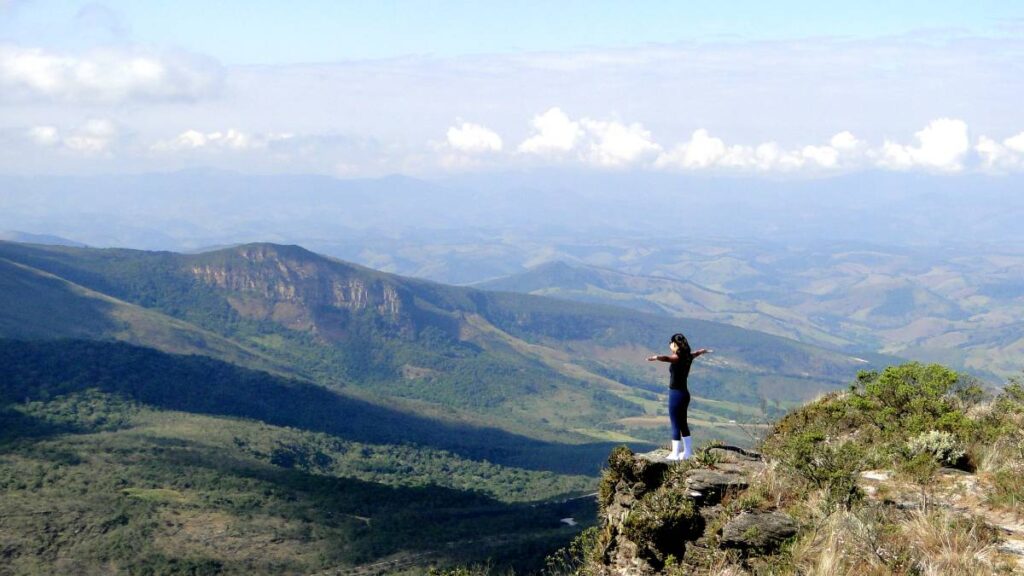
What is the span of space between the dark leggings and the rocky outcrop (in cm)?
113

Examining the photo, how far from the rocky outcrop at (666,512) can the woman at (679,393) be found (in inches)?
36.5

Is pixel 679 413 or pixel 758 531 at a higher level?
pixel 679 413

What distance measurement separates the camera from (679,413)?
65.0ft

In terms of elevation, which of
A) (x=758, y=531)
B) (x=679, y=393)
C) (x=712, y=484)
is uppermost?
(x=679, y=393)

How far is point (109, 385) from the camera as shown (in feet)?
627

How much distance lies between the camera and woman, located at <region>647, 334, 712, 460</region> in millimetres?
19531

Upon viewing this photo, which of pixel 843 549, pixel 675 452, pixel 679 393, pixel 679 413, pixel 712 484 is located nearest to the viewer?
pixel 843 549

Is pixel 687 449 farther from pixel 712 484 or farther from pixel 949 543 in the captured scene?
pixel 949 543

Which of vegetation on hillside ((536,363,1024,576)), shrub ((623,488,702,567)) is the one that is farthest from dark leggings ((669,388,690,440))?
shrub ((623,488,702,567))

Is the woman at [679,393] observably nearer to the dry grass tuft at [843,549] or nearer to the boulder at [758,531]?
the boulder at [758,531]

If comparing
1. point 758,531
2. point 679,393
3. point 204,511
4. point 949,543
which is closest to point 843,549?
point 758,531

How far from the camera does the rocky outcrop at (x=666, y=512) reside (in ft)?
49.3

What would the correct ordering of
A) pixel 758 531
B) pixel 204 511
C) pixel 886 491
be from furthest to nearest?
pixel 204 511 < pixel 886 491 < pixel 758 531

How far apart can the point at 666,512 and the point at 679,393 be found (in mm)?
4740
